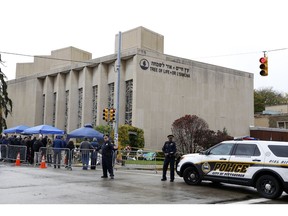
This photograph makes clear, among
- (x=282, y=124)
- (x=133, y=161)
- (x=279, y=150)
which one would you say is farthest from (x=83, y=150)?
(x=282, y=124)

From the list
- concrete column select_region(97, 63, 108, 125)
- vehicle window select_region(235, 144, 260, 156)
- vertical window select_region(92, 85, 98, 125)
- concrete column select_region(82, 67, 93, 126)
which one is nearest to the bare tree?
concrete column select_region(97, 63, 108, 125)

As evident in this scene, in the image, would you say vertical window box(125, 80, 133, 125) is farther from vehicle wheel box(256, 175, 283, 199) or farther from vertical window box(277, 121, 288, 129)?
vehicle wheel box(256, 175, 283, 199)

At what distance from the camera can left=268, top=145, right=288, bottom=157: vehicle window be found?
453 inches

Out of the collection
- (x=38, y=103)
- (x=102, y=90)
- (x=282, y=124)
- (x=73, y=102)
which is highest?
(x=102, y=90)

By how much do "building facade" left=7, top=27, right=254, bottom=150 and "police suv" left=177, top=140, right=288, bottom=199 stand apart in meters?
23.9

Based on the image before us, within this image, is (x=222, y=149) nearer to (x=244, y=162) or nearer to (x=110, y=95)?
(x=244, y=162)

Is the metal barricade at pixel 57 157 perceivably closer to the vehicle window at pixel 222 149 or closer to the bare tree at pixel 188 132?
the vehicle window at pixel 222 149

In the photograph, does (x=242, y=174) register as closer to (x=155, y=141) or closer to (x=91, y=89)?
(x=155, y=141)

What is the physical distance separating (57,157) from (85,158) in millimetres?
1663

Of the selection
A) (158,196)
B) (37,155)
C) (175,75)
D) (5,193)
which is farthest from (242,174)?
(175,75)

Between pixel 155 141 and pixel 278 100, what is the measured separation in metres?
45.8

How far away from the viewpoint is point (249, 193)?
1234 cm

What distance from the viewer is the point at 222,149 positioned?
1309 cm

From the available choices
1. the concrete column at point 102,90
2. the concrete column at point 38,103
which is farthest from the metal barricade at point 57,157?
the concrete column at point 38,103
